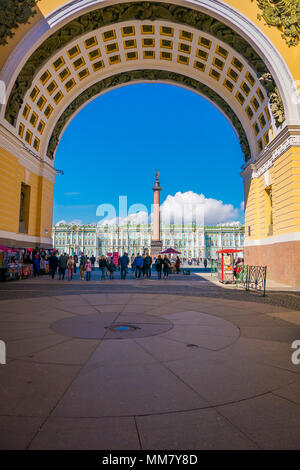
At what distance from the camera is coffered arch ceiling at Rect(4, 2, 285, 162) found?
57.1 ft

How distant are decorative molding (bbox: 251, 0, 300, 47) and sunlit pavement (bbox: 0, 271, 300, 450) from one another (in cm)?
1589

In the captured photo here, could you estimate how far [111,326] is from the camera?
240 inches

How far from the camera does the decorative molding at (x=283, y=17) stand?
50.3 ft

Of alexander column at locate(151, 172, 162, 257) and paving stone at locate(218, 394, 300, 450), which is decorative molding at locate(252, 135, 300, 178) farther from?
alexander column at locate(151, 172, 162, 257)

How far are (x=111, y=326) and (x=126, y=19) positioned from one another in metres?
19.2

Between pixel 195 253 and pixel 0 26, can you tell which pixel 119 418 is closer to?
pixel 0 26

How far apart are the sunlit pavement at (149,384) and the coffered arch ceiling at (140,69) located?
14.6 m

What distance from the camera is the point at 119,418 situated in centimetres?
263

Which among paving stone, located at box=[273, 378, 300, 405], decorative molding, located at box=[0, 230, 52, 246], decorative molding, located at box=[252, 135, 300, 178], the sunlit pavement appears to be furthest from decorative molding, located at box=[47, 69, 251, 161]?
paving stone, located at box=[273, 378, 300, 405]

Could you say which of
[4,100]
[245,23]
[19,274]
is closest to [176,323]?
[19,274]

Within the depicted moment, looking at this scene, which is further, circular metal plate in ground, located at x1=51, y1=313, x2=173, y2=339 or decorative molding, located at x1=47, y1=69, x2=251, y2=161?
decorative molding, located at x1=47, y1=69, x2=251, y2=161

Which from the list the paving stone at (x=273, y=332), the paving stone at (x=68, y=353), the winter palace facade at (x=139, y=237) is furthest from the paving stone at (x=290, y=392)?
the winter palace facade at (x=139, y=237)

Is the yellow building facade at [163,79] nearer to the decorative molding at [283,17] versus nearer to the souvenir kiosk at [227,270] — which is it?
the decorative molding at [283,17]

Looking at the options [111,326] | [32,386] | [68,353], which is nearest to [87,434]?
[32,386]
